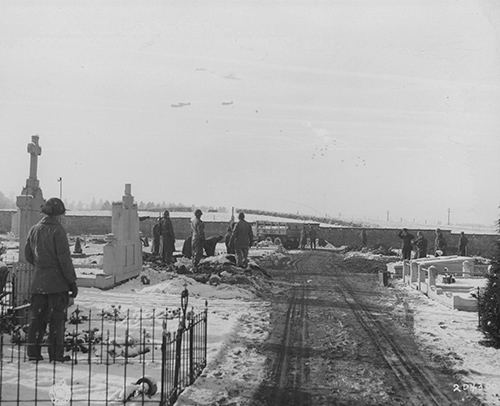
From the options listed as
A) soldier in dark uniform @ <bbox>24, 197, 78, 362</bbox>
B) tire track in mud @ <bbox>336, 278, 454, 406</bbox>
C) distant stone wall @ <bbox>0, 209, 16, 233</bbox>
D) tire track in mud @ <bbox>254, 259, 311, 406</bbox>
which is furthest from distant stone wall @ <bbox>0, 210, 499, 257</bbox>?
A: soldier in dark uniform @ <bbox>24, 197, 78, 362</bbox>

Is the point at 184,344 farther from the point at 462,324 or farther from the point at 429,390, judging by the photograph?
the point at 462,324

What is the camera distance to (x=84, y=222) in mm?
54875

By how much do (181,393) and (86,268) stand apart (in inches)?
596

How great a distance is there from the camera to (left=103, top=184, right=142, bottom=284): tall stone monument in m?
16.8

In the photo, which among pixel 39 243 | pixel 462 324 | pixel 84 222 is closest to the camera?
pixel 39 243

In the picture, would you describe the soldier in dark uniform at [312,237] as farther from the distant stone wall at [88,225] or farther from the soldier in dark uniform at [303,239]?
the distant stone wall at [88,225]

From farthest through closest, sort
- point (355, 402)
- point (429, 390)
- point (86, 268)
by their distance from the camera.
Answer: point (86, 268) → point (429, 390) → point (355, 402)

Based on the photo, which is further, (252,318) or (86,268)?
(86,268)

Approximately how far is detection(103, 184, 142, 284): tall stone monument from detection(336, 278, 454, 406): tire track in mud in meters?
7.26

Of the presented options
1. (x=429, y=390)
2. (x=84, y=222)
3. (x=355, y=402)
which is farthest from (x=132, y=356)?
(x=84, y=222)

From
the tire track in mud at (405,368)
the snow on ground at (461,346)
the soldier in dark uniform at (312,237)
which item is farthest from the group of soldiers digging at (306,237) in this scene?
the tire track in mud at (405,368)

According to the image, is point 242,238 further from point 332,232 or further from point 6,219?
point 6,219

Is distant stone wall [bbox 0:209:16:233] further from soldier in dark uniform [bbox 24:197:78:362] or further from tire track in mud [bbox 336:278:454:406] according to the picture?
soldier in dark uniform [bbox 24:197:78:362]

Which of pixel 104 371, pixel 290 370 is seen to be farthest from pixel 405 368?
pixel 104 371
